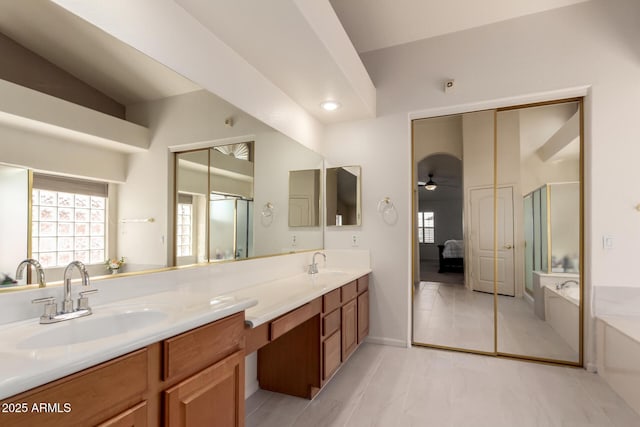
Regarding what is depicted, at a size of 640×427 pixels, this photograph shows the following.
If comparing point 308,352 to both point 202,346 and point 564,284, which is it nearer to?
point 202,346

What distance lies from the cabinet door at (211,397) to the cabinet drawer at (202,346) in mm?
34

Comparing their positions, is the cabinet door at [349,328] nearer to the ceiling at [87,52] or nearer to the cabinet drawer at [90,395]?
the cabinet drawer at [90,395]

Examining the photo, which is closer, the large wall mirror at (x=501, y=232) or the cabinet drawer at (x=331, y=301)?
the cabinet drawer at (x=331, y=301)

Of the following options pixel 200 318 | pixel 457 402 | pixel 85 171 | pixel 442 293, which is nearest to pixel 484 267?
pixel 442 293

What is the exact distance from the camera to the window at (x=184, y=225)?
70.6 inches

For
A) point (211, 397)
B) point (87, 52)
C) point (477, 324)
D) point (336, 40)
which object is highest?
point (336, 40)

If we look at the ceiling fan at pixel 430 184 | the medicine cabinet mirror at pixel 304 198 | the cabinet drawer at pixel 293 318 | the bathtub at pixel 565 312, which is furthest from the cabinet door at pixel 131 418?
the bathtub at pixel 565 312

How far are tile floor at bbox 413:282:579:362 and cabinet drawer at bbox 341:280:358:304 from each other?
84cm

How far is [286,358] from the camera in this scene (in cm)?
236

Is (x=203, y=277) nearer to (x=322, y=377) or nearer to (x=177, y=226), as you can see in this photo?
(x=177, y=226)

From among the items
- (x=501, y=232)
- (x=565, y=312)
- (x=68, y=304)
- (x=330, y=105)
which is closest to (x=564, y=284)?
(x=565, y=312)

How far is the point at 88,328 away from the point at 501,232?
10.6 ft

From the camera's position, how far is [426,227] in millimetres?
3381

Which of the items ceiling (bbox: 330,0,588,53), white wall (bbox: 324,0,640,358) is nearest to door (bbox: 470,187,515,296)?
white wall (bbox: 324,0,640,358)
